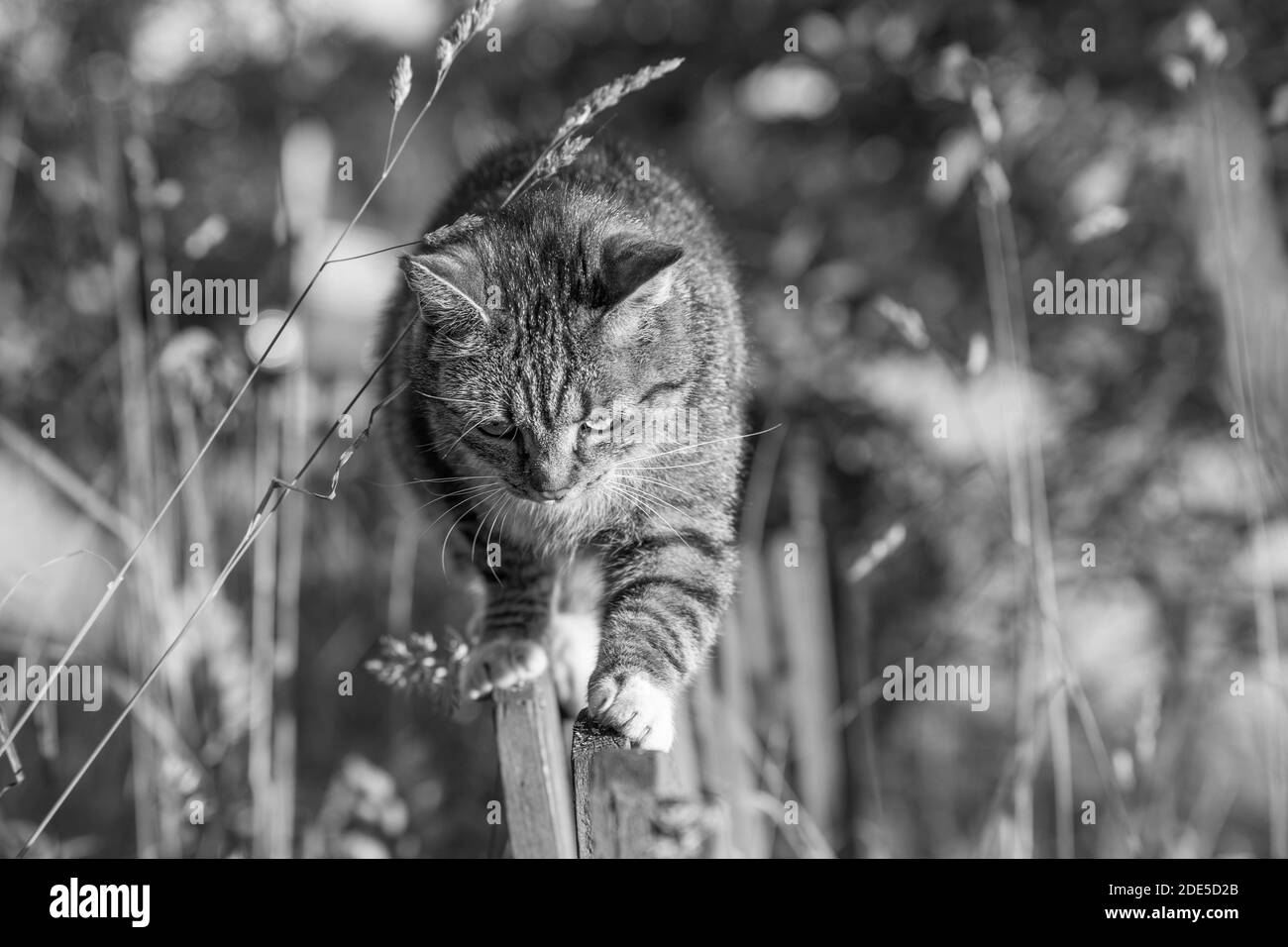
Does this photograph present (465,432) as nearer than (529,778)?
No

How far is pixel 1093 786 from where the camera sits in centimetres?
404

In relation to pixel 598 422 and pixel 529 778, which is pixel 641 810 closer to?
pixel 529 778

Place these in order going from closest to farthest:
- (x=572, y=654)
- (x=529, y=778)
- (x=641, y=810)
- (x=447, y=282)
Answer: (x=641, y=810) → (x=529, y=778) → (x=447, y=282) → (x=572, y=654)

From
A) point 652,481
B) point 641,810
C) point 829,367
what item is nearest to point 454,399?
point 652,481

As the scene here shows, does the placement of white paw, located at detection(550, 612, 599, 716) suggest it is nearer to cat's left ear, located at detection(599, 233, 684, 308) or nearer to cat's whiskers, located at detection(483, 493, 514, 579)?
cat's whiskers, located at detection(483, 493, 514, 579)

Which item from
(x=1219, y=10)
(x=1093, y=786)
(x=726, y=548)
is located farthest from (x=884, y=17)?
(x=1093, y=786)

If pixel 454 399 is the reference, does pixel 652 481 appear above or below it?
below

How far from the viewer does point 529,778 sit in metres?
1.48

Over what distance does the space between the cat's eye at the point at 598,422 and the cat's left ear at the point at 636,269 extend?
0.18m

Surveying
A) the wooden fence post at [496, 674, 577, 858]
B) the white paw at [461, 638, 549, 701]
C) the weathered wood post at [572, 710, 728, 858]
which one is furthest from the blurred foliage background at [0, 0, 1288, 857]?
the weathered wood post at [572, 710, 728, 858]

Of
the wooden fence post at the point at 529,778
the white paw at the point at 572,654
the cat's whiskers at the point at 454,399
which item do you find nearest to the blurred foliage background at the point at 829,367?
the white paw at the point at 572,654

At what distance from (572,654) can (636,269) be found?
0.84m
